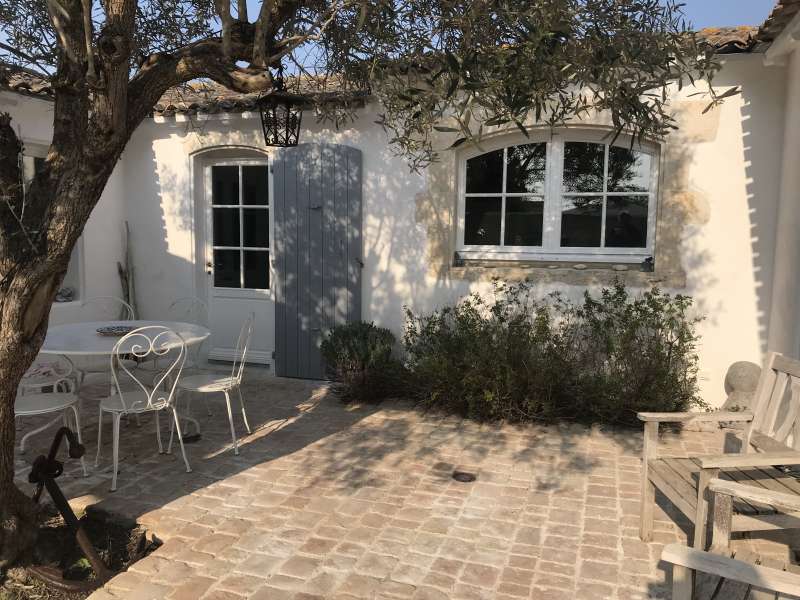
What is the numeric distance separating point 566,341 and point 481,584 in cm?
311

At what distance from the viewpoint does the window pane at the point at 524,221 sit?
19.4 feet

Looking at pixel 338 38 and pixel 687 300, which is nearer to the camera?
pixel 338 38

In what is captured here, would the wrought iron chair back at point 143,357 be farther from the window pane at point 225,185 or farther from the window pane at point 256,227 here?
the window pane at point 225,185

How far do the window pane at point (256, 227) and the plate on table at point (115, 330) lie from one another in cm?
239

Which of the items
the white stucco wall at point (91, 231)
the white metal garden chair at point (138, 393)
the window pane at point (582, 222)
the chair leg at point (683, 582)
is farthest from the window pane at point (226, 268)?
the chair leg at point (683, 582)

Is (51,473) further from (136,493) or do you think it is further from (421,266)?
(421,266)

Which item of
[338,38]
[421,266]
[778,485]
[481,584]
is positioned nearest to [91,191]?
[338,38]

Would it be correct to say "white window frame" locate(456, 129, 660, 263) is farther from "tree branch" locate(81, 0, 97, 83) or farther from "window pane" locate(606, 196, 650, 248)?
"tree branch" locate(81, 0, 97, 83)

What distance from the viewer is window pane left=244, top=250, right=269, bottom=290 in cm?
695

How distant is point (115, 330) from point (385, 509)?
8.01 ft

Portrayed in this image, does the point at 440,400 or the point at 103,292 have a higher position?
the point at 103,292

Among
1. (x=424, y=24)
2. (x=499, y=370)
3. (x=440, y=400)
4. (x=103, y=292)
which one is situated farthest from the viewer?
(x=103, y=292)

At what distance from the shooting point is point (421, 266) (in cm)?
609

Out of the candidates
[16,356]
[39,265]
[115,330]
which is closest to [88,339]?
[115,330]
